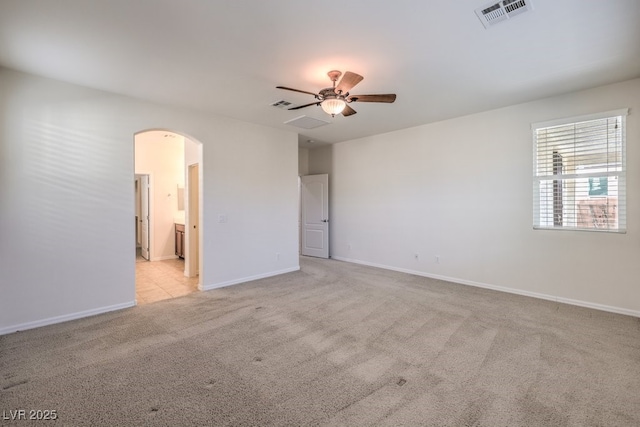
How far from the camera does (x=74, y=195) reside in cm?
342

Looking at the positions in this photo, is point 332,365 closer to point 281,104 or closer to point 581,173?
point 281,104

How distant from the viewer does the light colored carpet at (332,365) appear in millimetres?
1893

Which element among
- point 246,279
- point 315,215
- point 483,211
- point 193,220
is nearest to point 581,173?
point 483,211

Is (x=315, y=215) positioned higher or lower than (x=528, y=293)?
higher

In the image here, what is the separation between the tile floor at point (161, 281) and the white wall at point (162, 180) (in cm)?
57

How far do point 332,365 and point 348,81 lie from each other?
2.54 metres

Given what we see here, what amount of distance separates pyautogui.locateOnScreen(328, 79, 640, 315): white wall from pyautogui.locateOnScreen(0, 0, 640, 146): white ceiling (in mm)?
607

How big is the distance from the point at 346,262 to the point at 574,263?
3.92m

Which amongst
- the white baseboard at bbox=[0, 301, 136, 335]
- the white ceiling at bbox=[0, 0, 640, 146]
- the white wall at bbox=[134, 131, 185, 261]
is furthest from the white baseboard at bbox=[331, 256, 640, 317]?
the white wall at bbox=[134, 131, 185, 261]

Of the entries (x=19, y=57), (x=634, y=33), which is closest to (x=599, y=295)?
(x=634, y=33)

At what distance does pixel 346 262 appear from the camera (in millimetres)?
6582

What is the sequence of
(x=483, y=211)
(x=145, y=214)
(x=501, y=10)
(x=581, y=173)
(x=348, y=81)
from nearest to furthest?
(x=501, y=10), (x=348, y=81), (x=581, y=173), (x=483, y=211), (x=145, y=214)

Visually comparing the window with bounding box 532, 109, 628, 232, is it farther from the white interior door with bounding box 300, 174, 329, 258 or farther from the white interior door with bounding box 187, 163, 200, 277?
the white interior door with bounding box 187, 163, 200, 277

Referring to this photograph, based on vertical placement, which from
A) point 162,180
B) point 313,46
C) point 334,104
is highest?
point 313,46
